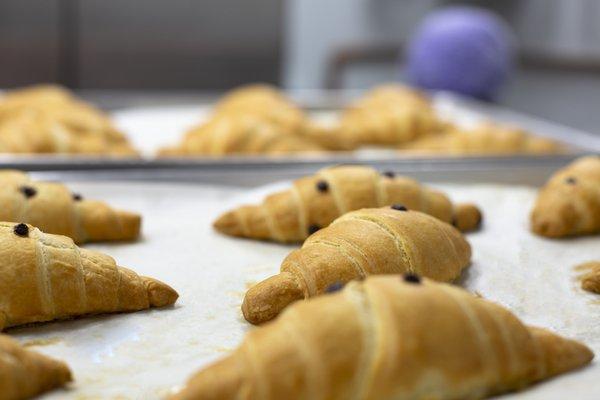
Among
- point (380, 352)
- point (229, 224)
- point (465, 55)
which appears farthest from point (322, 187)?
point (465, 55)

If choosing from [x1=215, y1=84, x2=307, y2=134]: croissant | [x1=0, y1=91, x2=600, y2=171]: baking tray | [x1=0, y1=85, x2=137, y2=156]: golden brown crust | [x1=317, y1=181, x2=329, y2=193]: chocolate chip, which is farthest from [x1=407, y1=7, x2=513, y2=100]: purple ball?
[x1=317, y1=181, x2=329, y2=193]: chocolate chip

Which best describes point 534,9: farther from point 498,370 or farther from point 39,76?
point 498,370

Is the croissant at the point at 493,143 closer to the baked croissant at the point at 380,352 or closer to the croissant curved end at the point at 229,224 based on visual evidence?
the croissant curved end at the point at 229,224

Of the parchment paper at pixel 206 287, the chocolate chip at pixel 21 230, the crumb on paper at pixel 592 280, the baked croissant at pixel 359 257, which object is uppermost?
the chocolate chip at pixel 21 230

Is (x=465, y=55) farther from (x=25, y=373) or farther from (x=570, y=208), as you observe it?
(x=25, y=373)

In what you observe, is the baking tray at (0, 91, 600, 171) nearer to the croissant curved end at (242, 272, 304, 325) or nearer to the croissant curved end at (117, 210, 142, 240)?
the croissant curved end at (117, 210, 142, 240)

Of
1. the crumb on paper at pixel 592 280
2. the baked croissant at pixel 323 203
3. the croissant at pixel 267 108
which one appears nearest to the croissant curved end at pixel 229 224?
the baked croissant at pixel 323 203

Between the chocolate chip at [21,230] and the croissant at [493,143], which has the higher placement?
the chocolate chip at [21,230]
